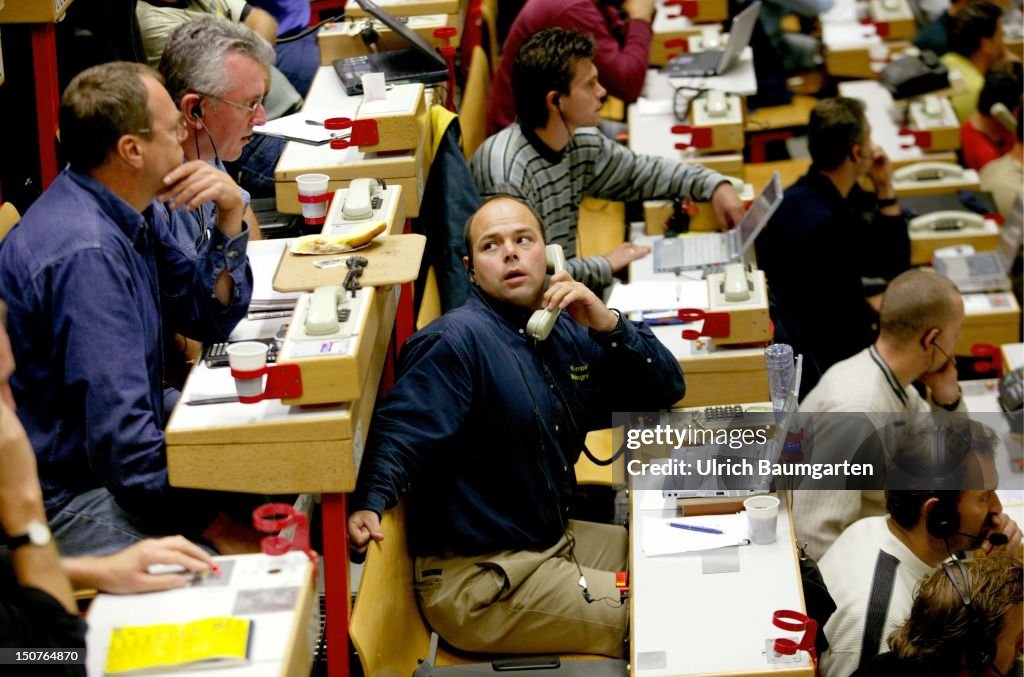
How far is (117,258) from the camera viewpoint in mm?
2674

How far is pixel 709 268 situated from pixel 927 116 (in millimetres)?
2435

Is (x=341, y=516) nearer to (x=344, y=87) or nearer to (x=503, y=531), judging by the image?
(x=503, y=531)

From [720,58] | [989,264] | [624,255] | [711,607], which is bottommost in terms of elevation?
[989,264]

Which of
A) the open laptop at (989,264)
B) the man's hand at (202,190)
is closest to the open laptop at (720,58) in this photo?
the open laptop at (989,264)

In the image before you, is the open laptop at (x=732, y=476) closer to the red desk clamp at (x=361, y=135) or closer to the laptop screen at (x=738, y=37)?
the red desk clamp at (x=361, y=135)

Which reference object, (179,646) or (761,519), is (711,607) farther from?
(179,646)

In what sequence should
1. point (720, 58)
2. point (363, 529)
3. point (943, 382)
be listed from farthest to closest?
point (720, 58)
point (943, 382)
point (363, 529)

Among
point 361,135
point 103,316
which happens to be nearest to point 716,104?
point 361,135

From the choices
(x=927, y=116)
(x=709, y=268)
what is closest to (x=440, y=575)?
(x=709, y=268)

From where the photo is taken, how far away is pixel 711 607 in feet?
9.77

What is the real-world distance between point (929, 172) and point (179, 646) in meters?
4.75

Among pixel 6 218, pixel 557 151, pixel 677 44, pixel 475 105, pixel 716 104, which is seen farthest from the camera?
pixel 677 44

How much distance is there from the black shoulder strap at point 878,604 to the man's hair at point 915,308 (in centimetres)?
92

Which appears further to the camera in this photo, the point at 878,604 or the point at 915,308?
the point at 915,308
